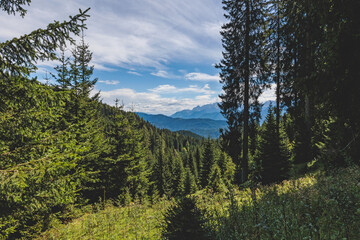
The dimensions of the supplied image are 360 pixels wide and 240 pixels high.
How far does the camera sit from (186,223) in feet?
12.9

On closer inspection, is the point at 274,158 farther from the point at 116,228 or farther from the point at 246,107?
the point at 116,228

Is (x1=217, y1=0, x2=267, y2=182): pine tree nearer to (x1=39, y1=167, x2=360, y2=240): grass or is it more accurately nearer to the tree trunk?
the tree trunk

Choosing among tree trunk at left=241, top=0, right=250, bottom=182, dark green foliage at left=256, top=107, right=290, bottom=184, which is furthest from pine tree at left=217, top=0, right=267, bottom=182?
dark green foliage at left=256, top=107, right=290, bottom=184

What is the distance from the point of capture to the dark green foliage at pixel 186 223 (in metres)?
3.84

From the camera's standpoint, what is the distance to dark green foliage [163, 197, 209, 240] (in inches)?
151

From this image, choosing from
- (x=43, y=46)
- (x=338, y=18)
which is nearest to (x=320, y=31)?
(x=338, y=18)

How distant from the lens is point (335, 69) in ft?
12.1

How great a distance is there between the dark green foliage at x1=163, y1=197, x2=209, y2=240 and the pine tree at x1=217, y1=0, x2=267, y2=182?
8217 millimetres

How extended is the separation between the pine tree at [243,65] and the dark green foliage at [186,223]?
324 inches

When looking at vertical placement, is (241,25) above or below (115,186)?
above

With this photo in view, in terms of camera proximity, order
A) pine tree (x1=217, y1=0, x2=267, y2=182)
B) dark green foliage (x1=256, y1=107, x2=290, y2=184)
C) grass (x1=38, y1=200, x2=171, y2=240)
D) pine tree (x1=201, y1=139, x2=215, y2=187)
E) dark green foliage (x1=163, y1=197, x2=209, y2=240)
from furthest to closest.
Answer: pine tree (x1=201, y1=139, x2=215, y2=187) < dark green foliage (x1=256, y1=107, x2=290, y2=184) < pine tree (x1=217, y1=0, x2=267, y2=182) < grass (x1=38, y1=200, x2=171, y2=240) < dark green foliage (x1=163, y1=197, x2=209, y2=240)

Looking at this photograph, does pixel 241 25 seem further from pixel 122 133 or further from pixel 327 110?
pixel 122 133

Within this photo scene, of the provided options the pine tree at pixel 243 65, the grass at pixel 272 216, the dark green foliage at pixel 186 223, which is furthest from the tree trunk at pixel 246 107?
the dark green foliage at pixel 186 223

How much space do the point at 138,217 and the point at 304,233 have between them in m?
7.25
